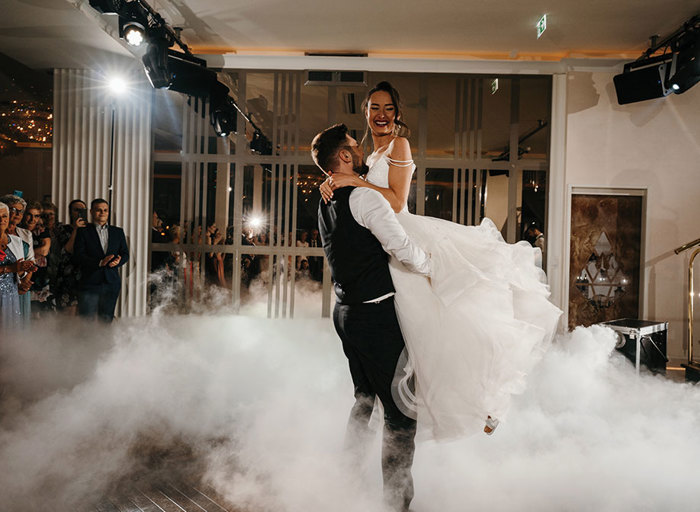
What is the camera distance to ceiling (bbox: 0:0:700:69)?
494 cm

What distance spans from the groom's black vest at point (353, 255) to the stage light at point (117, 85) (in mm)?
5492

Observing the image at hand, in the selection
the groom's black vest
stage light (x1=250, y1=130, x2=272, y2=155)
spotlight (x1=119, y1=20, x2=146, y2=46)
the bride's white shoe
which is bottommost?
the bride's white shoe

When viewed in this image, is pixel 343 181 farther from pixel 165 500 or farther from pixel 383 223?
pixel 165 500

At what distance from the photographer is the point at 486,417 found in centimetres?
197

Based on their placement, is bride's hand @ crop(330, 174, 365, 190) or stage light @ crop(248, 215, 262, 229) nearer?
bride's hand @ crop(330, 174, 365, 190)

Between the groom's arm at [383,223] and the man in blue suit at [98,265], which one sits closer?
the groom's arm at [383,223]

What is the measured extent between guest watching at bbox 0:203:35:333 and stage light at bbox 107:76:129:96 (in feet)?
9.10

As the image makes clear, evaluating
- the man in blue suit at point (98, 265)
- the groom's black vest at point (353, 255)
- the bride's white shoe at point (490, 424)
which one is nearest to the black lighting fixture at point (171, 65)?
the man in blue suit at point (98, 265)

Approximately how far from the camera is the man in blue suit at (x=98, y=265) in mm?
5133

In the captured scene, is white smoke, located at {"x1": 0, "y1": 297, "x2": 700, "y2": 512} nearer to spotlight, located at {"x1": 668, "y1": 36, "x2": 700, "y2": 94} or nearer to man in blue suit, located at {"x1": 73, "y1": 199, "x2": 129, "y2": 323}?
man in blue suit, located at {"x1": 73, "y1": 199, "x2": 129, "y2": 323}

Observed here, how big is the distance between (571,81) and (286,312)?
4.71m

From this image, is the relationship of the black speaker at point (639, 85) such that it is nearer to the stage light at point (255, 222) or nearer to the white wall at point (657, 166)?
the white wall at point (657, 166)

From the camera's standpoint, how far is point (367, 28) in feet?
18.1

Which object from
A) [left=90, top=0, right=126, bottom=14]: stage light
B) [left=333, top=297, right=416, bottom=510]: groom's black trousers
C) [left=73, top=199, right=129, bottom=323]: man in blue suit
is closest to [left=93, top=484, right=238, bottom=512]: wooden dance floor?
[left=333, top=297, right=416, bottom=510]: groom's black trousers
